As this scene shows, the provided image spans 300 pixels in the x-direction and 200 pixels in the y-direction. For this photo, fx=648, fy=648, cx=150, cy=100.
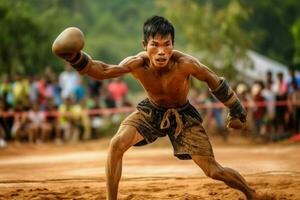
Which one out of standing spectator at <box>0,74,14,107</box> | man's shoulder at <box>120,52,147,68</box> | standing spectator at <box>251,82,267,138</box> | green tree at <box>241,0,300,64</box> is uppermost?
green tree at <box>241,0,300,64</box>

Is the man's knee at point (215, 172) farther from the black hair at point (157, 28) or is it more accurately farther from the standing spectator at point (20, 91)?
the standing spectator at point (20, 91)

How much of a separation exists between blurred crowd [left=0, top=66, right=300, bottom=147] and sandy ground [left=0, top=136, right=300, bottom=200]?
Result: 2.63 meters

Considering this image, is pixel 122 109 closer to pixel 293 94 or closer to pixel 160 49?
pixel 293 94

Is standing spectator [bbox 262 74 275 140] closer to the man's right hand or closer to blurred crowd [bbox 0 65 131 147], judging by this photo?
blurred crowd [bbox 0 65 131 147]

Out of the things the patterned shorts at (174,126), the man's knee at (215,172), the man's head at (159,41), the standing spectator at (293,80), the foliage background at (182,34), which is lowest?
the man's knee at (215,172)

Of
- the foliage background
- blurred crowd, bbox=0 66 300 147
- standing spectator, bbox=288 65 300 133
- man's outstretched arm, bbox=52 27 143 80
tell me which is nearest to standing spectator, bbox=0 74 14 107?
blurred crowd, bbox=0 66 300 147

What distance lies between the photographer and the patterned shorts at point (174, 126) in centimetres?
586

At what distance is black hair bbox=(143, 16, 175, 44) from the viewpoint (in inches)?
220

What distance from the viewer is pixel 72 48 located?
5273 millimetres

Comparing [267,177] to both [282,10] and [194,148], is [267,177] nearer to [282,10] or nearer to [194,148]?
[194,148]

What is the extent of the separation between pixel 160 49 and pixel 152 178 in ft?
8.87

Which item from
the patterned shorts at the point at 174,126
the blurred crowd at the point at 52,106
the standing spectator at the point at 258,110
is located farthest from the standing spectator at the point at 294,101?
the patterned shorts at the point at 174,126

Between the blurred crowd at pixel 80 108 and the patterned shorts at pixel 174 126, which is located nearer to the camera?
the patterned shorts at pixel 174 126

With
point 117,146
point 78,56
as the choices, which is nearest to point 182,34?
point 117,146
